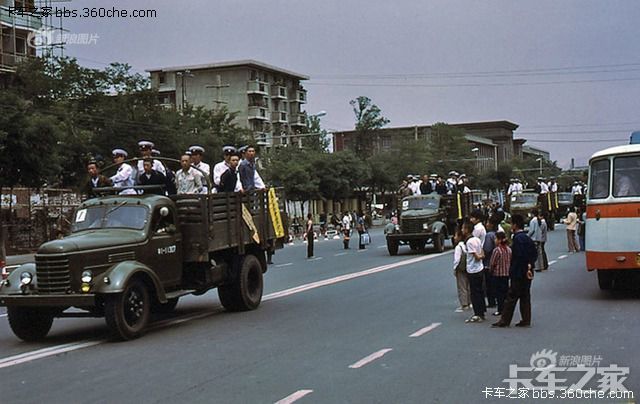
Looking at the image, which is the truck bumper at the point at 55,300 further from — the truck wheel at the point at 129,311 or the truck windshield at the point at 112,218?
the truck windshield at the point at 112,218

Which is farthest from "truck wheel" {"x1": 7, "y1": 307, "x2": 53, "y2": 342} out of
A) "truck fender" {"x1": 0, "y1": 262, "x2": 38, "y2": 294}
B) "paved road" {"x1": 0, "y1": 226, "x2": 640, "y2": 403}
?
"truck fender" {"x1": 0, "y1": 262, "x2": 38, "y2": 294}

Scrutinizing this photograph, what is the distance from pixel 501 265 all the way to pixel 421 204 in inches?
714

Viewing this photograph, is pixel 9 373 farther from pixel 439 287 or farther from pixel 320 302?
pixel 439 287

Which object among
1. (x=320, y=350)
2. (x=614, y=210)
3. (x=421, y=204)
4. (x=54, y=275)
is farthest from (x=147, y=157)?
(x=421, y=204)

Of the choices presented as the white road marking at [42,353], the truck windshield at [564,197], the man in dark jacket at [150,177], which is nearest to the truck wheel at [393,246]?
the man in dark jacket at [150,177]

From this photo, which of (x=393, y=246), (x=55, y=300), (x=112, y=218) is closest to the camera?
(x=55, y=300)

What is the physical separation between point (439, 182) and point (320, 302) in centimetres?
1767

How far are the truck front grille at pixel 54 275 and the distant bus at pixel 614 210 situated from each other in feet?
31.4

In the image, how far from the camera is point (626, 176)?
15.8 metres

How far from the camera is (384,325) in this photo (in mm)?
12914

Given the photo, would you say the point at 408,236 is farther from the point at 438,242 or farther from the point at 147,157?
the point at 147,157

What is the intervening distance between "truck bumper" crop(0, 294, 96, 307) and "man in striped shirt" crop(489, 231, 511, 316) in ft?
20.5

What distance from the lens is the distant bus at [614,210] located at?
15.2m

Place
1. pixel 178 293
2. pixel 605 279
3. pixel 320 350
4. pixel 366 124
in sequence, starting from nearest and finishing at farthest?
pixel 320 350 → pixel 178 293 → pixel 605 279 → pixel 366 124
